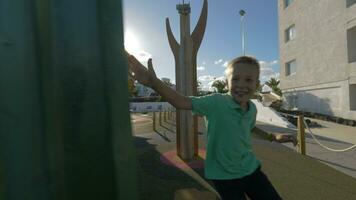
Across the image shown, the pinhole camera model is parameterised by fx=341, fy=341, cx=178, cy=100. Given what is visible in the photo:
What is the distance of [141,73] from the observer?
81.5 inches

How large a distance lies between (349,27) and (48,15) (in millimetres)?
23803

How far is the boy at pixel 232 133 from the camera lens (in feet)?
7.76

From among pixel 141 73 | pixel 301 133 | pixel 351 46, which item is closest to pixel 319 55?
pixel 351 46

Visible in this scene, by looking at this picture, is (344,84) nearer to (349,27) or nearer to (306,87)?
(349,27)

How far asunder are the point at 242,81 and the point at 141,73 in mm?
843

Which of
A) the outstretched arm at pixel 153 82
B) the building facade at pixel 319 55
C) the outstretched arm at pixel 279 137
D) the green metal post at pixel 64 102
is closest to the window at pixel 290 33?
the building facade at pixel 319 55

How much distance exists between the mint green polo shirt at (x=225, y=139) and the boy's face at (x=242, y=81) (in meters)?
0.07

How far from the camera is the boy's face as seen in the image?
8.30 ft

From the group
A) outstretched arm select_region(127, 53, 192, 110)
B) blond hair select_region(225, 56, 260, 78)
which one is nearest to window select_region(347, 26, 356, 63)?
blond hair select_region(225, 56, 260, 78)

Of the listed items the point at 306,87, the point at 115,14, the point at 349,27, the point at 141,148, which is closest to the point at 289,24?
the point at 306,87

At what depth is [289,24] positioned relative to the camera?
3184cm

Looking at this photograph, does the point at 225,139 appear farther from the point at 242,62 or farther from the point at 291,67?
the point at 291,67

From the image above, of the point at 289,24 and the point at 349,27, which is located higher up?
the point at 289,24

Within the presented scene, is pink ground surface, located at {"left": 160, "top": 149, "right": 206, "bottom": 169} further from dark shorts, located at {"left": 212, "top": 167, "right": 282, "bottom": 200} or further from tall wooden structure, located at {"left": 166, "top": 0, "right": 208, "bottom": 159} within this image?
dark shorts, located at {"left": 212, "top": 167, "right": 282, "bottom": 200}
